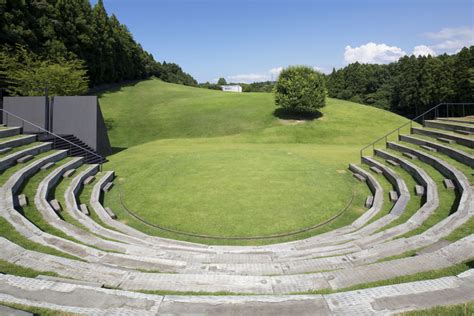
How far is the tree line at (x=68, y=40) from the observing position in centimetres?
3822

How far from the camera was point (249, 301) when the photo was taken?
443 cm

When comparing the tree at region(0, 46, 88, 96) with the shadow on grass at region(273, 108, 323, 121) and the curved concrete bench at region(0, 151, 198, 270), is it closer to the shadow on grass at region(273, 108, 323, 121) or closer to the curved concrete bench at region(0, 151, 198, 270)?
the curved concrete bench at region(0, 151, 198, 270)

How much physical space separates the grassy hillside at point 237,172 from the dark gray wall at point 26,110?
595 cm

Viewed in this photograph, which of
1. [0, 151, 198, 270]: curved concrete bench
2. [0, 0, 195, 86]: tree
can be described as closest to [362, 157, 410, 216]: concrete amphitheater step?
[0, 151, 198, 270]: curved concrete bench

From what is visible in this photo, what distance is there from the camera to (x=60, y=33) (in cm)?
4859

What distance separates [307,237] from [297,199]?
3382 millimetres

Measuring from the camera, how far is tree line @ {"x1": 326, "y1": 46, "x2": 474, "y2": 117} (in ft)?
185

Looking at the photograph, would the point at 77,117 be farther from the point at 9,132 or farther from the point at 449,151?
the point at 449,151

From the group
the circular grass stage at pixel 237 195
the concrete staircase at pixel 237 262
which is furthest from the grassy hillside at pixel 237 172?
the concrete staircase at pixel 237 262

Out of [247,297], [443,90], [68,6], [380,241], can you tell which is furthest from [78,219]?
[443,90]

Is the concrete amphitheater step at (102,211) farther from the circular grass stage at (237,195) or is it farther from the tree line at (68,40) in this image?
the tree line at (68,40)

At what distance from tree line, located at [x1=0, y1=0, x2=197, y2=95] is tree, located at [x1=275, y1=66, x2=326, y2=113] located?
22.9 metres

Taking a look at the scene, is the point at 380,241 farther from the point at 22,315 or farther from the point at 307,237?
the point at 22,315

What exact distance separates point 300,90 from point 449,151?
81.5 feet
